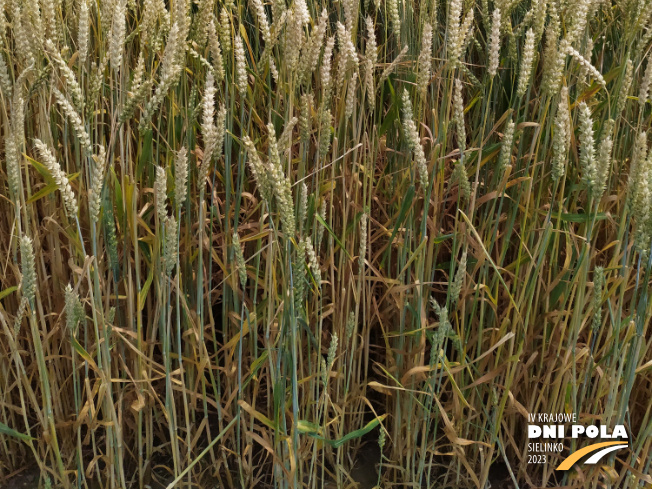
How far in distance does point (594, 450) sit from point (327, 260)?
24.1 inches

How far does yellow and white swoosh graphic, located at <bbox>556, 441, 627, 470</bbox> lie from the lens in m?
1.20

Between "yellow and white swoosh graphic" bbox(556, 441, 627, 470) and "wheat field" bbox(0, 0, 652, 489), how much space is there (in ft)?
0.07

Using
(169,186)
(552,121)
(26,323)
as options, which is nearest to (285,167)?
(169,186)

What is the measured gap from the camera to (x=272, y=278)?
3.57ft

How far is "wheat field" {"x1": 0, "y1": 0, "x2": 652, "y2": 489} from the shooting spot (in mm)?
1073

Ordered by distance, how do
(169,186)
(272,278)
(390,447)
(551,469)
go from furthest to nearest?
1. (390,447)
2. (551,469)
3. (169,186)
4. (272,278)

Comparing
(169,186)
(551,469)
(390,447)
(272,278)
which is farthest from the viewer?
(390,447)

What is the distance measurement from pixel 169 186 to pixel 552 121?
715 mm

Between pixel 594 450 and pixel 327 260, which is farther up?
pixel 327 260

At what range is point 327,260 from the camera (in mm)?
1275

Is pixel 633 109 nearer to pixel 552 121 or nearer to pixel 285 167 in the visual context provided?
pixel 552 121

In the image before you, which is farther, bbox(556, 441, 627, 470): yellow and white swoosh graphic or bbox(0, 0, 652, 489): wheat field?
bbox(556, 441, 627, 470): yellow and white swoosh graphic

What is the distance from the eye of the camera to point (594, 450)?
47.9 inches

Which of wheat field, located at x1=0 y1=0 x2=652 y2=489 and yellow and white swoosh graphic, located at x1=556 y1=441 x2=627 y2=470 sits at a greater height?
wheat field, located at x1=0 y1=0 x2=652 y2=489
